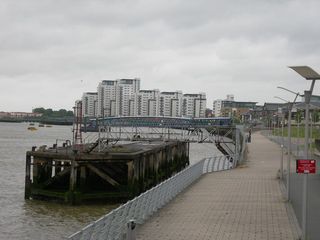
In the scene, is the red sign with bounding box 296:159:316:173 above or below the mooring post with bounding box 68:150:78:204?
above

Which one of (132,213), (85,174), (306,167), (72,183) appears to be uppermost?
(306,167)

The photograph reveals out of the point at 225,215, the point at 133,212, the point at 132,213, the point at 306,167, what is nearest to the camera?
the point at 306,167

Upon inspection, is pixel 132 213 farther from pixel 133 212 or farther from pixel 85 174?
pixel 85 174

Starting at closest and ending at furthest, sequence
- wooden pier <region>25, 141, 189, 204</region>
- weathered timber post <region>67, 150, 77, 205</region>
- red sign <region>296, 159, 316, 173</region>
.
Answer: red sign <region>296, 159, 316, 173</region> < weathered timber post <region>67, 150, 77, 205</region> < wooden pier <region>25, 141, 189, 204</region>

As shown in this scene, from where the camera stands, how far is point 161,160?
122ft

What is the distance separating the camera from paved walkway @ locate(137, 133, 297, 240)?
1469cm

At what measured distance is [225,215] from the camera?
1769 cm

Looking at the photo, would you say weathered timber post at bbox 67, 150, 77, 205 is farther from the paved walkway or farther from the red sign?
the red sign

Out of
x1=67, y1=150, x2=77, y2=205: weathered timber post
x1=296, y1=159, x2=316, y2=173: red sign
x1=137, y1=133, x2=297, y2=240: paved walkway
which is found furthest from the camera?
x1=67, y1=150, x2=77, y2=205: weathered timber post

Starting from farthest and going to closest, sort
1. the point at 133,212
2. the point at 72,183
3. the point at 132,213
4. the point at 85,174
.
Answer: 1. the point at 85,174
2. the point at 72,183
3. the point at 133,212
4. the point at 132,213

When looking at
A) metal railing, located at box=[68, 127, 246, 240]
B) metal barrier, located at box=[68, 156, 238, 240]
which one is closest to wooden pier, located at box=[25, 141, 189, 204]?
metal railing, located at box=[68, 127, 246, 240]

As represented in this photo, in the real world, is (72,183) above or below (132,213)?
below

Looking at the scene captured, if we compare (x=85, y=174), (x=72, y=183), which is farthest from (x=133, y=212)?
(x=85, y=174)

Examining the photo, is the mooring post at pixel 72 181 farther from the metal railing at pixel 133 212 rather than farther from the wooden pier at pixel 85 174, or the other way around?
the metal railing at pixel 133 212
